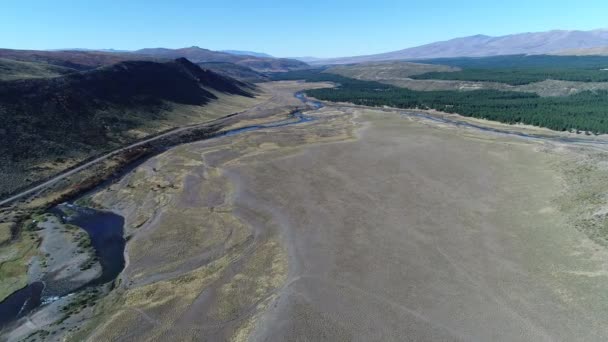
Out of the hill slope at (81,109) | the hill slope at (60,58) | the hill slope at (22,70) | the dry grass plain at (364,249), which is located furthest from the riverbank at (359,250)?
the hill slope at (60,58)

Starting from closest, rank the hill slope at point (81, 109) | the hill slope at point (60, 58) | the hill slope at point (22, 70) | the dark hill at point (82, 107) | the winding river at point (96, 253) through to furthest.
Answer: the winding river at point (96, 253) → the hill slope at point (81, 109) → the dark hill at point (82, 107) → the hill slope at point (22, 70) → the hill slope at point (60, 58)

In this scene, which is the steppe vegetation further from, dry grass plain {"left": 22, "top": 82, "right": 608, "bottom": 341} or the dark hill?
the dark hill

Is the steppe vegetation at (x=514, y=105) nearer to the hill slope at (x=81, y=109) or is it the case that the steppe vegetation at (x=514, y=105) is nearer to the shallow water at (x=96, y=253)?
the hill slope at (x=81, y=109)

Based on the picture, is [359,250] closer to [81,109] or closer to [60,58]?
[81,109]

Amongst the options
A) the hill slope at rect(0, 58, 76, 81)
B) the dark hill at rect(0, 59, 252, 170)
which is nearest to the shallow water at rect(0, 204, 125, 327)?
the dark hill at rect(0, 59, 252, 170)

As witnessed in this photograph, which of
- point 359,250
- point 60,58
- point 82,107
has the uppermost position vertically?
point 60,58

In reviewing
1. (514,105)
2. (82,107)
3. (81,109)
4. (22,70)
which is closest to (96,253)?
(81,109)

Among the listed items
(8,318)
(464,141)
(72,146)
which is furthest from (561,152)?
(72,146)
